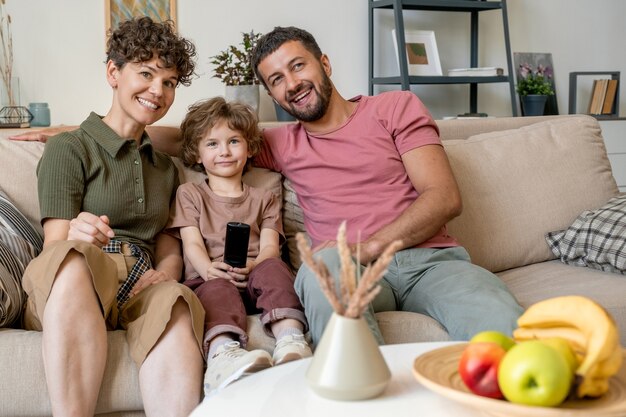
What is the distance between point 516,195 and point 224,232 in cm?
94

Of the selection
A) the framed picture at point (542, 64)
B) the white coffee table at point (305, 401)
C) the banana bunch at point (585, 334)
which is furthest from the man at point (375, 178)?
the framed picture at point (542, 64)

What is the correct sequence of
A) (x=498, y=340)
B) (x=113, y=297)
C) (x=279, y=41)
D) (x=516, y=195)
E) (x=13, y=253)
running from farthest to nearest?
(x=516, y=195)
(x=279, y=41)
(x=13, y=253)
(x=113, y=297)
(x=498, y=340)

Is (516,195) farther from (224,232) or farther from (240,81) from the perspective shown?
(240,81)

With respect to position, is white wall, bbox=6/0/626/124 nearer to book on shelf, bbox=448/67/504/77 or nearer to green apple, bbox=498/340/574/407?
book on shelf, bbox=448/67/504/77

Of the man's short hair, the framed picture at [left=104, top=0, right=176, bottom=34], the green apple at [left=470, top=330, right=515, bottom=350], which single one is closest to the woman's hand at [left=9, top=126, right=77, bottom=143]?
the man's short hair

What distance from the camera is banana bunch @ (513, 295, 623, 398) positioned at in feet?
3.32

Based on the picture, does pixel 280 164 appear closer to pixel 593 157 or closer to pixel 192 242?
pixel 192 242

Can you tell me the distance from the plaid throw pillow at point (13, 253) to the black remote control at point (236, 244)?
19.3 inches

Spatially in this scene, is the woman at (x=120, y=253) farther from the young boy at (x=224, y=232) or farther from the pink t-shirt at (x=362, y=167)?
the pink t-shirt at (x=362, y=167)

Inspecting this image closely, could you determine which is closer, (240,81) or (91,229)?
(91,229)

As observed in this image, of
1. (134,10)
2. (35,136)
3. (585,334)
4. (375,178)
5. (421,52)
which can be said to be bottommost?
(585,334)

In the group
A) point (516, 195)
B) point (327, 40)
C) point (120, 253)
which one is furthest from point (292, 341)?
point (327, 40)

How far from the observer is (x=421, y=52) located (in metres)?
4.24

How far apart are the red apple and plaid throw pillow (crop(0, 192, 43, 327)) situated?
1.16 m
